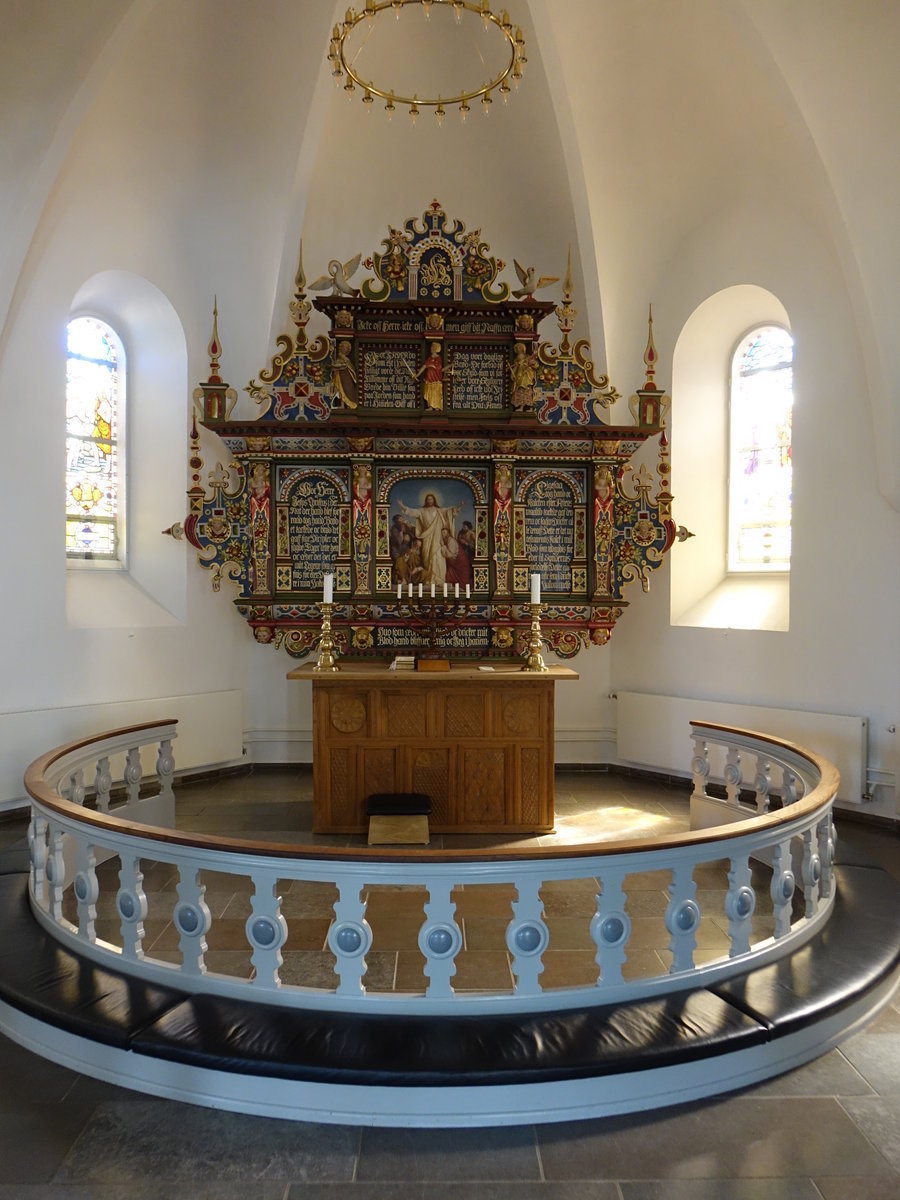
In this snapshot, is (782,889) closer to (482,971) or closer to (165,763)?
(482,971)

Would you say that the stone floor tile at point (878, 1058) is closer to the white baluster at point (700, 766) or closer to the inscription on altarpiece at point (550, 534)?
the white baluster at point (700, 766)

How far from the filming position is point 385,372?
368 inches

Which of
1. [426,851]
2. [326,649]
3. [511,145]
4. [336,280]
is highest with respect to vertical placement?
[511,145]

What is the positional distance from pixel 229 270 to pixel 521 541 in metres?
4.47

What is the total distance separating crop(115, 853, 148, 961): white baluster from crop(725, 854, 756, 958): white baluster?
2665mm

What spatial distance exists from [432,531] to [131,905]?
5.99m

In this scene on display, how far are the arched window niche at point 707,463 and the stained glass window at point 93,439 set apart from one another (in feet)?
20.4

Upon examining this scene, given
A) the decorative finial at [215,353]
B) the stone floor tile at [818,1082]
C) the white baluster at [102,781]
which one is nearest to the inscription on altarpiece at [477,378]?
the decorative finial at [215,353]

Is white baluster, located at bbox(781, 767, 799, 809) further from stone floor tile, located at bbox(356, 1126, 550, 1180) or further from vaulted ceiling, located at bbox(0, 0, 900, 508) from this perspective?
stone floor tile, located at bbox(356, 1126, 550, 1180)

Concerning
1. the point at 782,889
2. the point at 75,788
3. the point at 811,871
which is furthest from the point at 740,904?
the point at 75,788

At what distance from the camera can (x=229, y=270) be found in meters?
9.81

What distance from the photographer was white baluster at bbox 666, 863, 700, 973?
3891 millimetres

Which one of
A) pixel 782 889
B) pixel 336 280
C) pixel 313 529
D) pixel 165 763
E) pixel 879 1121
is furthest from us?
pixel 313 529

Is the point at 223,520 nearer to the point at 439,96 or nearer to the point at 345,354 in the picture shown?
the point at 345,354
